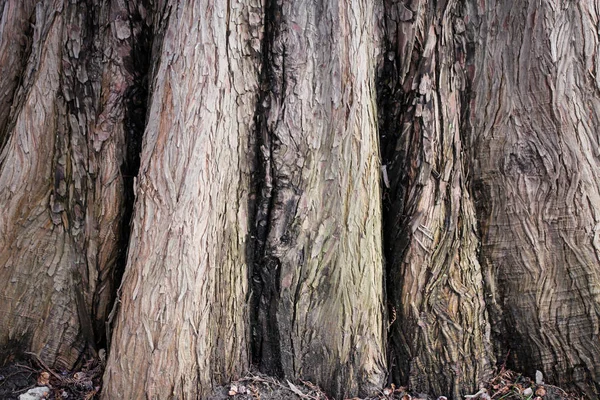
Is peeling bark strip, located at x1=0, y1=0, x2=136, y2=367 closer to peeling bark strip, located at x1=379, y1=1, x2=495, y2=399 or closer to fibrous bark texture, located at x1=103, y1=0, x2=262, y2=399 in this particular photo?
fibrous bark texture, located at x1=103, y1=0, x2=262, y2=399

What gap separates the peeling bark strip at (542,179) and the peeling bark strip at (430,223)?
0.55 ft

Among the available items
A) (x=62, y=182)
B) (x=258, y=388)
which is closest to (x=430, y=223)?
(x=258, y=388)

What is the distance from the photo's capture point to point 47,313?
2742mm

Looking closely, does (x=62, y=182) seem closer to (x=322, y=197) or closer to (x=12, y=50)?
(x=12, y=50)

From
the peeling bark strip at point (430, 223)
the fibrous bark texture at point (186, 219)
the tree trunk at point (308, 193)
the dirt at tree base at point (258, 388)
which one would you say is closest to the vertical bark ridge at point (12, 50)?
the tree trunk at point (308, 193)

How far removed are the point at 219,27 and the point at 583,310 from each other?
7.49 feet

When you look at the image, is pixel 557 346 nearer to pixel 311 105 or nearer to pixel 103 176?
pixel 311 105

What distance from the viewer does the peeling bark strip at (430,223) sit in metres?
2.63

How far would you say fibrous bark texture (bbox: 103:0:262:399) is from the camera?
2367 mm

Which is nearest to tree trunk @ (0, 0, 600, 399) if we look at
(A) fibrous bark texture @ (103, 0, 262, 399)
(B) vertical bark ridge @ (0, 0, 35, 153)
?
(A) fibrous bark texture @ (103, 0, 262, 399)

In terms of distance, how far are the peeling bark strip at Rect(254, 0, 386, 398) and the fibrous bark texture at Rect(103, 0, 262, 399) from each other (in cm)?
21

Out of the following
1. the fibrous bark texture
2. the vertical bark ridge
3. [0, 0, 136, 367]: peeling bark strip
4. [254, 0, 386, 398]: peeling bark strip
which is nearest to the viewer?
the fibrous bark texture

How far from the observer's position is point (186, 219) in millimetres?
2369

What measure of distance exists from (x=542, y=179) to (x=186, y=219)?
1.78 m
